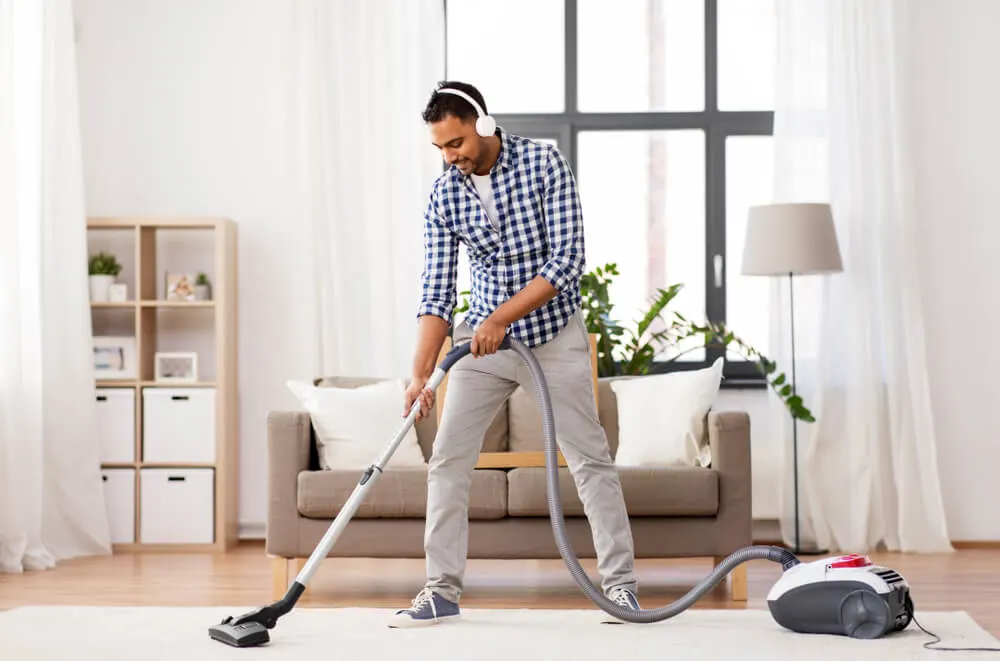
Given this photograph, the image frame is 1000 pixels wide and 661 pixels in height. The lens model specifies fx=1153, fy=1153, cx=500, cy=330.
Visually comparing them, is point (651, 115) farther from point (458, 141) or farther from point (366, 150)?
point (458, 141)

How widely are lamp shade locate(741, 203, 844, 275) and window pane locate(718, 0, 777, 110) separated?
0.81 meters

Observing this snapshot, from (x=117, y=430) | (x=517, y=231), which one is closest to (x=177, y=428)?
(x=117, y=430)

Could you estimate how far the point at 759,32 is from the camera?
5.09m

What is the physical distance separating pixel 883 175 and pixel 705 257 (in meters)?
0.82

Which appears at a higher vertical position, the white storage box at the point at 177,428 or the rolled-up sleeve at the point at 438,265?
the rolled-up sleeve at the point at 438,265

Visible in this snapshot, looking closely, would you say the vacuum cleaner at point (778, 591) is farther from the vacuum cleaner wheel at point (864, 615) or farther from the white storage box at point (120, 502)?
the white storage box at point (120, 502)

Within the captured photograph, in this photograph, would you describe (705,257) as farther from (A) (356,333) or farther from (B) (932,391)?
(A) (356,333)

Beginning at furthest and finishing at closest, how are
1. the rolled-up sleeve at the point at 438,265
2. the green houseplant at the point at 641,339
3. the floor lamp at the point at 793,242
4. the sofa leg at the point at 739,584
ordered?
the green houseplant at the point at 641,339
the floor lamp at the point at 793,242
the sofa leg at the point at 739,584
the rolled-up sleeve at the point at 438,265

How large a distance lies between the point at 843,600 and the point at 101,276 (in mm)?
3336

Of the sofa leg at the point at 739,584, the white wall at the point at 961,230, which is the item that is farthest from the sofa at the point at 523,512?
the white wall at the point at 961,230

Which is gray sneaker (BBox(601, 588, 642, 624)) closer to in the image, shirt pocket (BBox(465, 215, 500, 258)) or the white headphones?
shirt pocket (BBox(465, 215, 500, 258))

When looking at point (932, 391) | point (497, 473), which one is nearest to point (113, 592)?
point (497, 473)

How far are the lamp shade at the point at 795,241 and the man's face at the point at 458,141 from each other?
1.97 meters

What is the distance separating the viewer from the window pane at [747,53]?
509 cm
